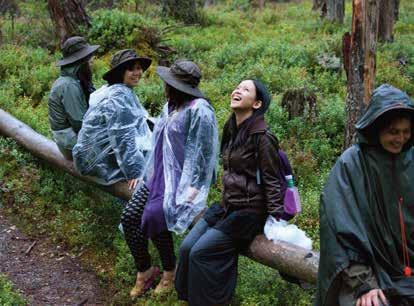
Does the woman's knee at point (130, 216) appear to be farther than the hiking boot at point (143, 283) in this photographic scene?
No

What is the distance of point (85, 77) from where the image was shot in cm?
703

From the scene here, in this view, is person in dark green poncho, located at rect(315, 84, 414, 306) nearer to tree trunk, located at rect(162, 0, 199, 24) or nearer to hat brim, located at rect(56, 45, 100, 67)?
hat brim, located at rect(56, 45, 100, 67)

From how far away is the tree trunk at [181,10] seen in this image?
58.6ft

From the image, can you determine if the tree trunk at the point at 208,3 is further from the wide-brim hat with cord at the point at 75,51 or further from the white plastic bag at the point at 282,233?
the white plastic bag at the point at 282,233

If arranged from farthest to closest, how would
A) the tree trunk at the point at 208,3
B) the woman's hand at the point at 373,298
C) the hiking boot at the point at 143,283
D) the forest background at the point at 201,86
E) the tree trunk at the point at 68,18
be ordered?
the tree trunk at the point at 208,3, the tree trunk at the point at 68,18, the forest background at the point at 201,86, the hiking boot at the point at 143,283, the woman's hand at the point at 373,298

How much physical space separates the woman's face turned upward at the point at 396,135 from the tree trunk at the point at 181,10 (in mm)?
14756

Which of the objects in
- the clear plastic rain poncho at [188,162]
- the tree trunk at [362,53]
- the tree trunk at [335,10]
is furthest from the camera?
the tree trunk at [335,10]

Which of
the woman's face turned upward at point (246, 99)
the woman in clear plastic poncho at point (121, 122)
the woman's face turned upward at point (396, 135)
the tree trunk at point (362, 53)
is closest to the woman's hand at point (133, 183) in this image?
the woman in clear plastic poncho at point (121, 122)

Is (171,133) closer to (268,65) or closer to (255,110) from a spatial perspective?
(255,110)

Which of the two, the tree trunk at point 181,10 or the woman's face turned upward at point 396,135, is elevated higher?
the woman's face turned upward at point 396,135

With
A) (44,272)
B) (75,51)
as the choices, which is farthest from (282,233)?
(75,51)

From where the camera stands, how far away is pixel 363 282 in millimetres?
3551

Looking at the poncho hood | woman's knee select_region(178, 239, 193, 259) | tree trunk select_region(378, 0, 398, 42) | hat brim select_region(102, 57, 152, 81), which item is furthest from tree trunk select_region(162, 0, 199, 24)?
the poncho hood

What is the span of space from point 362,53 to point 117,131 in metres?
3.87
